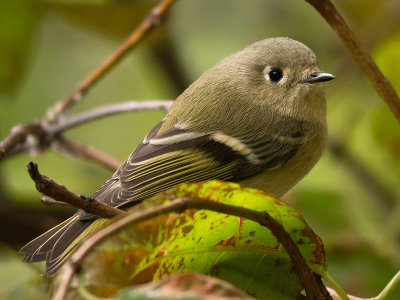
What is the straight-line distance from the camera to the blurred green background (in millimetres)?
1682

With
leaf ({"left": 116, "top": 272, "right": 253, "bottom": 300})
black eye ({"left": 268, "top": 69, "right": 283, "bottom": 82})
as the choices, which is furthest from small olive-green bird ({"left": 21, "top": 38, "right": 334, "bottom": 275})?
leaf ({"left": 116, "top": 272, "right": 253, "bottom": 300})

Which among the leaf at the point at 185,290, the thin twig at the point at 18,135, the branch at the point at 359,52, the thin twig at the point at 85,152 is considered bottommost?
the leaf at the point at 185,290

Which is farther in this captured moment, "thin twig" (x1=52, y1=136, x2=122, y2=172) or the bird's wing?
"thin twig" (x1=52, y1=136, x2=122, y2=172)

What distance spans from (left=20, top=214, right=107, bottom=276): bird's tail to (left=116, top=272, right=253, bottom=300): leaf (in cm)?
49

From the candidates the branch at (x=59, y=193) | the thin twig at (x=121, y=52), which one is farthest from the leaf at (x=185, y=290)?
the thin twig at (x=121, y=52)

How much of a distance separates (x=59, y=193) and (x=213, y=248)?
0.24 meters

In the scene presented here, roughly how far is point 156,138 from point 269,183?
0.30 m

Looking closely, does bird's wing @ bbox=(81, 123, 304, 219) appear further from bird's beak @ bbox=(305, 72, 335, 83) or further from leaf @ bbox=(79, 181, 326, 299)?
leaf @ bbox=(79, 181, 326, 299)

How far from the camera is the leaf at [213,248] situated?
78 centimetres

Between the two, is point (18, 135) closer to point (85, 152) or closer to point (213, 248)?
point (85, 152)

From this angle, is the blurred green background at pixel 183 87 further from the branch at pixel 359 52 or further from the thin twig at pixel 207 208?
the branch at pixel 359 52

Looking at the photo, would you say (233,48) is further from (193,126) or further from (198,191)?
(198,191)

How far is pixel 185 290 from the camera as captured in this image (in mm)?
628

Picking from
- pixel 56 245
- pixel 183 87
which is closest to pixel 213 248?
pixel 56 245
